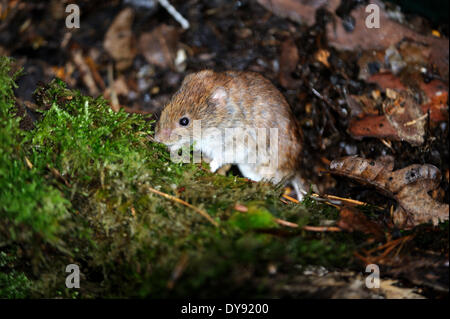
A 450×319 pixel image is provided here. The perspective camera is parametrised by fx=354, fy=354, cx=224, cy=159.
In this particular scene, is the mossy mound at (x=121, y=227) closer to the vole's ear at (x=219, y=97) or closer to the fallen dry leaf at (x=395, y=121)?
the vole's ear at (x=219, y=97)

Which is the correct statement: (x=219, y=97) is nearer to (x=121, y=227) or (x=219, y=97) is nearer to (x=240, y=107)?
(x=240, y=107)

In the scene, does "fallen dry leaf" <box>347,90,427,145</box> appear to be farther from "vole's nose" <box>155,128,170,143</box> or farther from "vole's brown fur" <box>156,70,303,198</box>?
"vole's nose" <box>155,128,170,143</box>

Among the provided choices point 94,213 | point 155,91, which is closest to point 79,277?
point 94,213

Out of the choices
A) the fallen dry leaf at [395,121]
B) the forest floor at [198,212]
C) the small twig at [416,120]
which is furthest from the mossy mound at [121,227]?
the small twig at [416,120]

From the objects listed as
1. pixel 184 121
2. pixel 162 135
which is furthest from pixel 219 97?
pixel 162 135

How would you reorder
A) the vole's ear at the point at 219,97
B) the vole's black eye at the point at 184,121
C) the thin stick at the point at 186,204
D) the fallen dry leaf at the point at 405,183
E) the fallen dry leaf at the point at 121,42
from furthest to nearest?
1. the fallen dry leaf at the point at 121,42
2. the vole's ear at the point at 219,97
3. the vole's black eye at the point at 184,121
4. the fallen dry leaf at the point at 405,183
5. the thin stick at the point at 186,204

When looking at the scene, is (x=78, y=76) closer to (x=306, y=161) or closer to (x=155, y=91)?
(x=155, y=91)

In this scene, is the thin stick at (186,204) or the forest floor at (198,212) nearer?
the forest floor at (198,212)
